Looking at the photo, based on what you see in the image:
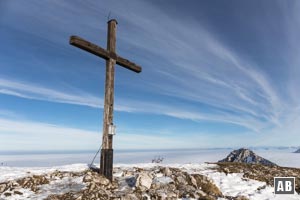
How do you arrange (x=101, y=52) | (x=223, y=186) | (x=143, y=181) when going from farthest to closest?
(x=223, y=186) → (x=101, y=52) → (x=143, y=181)

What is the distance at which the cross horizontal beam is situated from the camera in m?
11.9

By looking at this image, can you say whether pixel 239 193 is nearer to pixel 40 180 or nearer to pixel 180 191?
pixel 180 191

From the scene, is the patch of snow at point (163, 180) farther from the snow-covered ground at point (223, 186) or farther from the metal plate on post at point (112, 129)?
the metal plate on post at point (112, 129)

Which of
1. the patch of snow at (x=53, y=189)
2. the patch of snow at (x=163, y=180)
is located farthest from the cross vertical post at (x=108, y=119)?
the patch of snow at (x=163, y=180)

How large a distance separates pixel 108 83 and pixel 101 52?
155 centimetres

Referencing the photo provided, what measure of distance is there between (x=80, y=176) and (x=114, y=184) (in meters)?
1.83

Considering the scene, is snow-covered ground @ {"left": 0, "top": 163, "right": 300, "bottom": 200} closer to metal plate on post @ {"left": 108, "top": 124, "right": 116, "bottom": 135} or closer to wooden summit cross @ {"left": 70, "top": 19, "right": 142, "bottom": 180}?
wooden summit cross @ {"left": 70, "top": 19, "right": 142, "bottom": 180}

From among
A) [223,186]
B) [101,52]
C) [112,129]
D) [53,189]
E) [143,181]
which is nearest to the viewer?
[53,189]

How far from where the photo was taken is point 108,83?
43.6ft

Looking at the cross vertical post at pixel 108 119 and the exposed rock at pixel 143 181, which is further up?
the cross vertical post at pixel 108 119

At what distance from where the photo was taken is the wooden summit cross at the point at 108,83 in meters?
12.6

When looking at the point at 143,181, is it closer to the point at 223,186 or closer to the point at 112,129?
the point at 112,129

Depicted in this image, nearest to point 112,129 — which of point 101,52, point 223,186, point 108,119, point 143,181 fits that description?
point 108,119

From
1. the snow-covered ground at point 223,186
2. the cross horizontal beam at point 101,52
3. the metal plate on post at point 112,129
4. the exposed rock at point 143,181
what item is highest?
the cross horizontal beam at point 101,52
